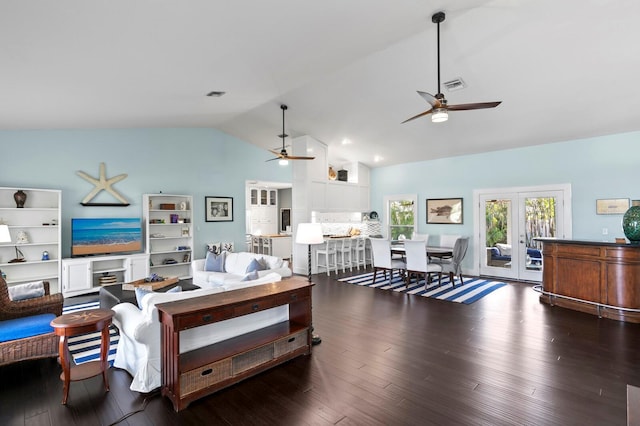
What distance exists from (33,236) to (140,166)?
2.21 meters

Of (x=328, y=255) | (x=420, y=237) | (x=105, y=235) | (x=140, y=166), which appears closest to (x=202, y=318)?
(x=105, y=235)

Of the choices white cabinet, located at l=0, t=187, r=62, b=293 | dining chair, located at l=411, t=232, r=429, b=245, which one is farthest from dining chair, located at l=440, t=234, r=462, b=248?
white cabinet, located at l=0, t=187, r=62, b=293

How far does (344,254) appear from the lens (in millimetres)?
8539

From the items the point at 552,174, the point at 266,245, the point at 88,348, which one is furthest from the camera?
the point at 266,245

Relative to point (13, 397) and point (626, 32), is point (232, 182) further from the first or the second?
point (626, 32)

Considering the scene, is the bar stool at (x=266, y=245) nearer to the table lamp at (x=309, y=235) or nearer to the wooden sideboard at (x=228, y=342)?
the table lamp at (x=309, y=235)

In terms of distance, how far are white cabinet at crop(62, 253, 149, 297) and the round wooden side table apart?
370cm

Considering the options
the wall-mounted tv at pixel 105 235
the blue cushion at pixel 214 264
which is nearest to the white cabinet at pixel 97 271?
the wall-mounted tv at pixel 105 235

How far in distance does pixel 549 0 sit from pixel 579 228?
474 centimetres

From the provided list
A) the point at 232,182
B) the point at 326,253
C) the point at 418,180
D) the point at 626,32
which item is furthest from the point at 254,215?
the point at 626,32

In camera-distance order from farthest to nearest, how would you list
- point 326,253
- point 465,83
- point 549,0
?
1. point 326,253
2. point 465,83
3. point 549,0

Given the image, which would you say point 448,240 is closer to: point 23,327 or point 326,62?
point 326,62

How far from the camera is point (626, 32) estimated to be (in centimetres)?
350

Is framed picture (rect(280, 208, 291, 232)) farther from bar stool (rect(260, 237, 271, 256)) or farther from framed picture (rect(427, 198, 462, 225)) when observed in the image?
framed picture (rect(427, 198, 462, 225))
